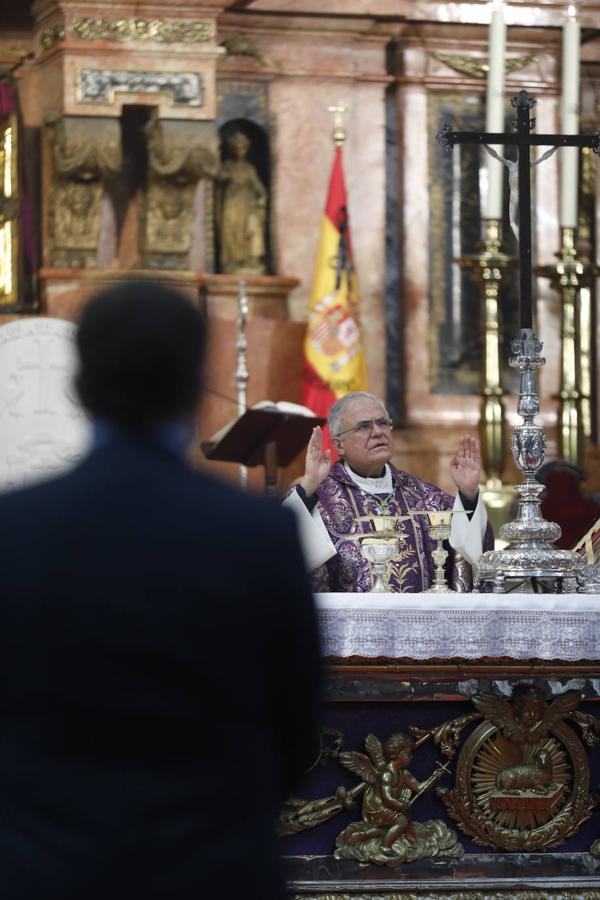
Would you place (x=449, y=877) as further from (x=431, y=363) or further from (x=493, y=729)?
(x=431, y=363)

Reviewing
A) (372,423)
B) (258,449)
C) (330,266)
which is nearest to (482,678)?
(372,423)

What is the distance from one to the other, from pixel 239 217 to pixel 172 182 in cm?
51

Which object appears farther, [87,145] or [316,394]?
[316,394]

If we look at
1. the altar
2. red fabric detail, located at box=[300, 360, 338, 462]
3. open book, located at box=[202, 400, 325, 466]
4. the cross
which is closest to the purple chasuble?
the altar

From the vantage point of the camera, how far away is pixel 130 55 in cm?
914

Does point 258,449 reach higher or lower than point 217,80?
lower

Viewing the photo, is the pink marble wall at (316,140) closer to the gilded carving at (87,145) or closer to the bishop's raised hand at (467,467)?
the gilded carving at (87,145)

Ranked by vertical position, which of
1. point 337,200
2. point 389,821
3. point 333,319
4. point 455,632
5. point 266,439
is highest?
point 337,200

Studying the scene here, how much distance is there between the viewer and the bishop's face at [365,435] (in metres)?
6.12

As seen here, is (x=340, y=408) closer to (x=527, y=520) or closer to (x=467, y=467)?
(x=467, y=467)

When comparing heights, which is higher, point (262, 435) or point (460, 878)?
point (262, 435)

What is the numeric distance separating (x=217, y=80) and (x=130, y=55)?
2.45 feet

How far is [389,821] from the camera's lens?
5207 millimetres

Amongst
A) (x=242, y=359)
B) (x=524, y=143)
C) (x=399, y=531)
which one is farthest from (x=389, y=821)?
(x=242, y=359)
